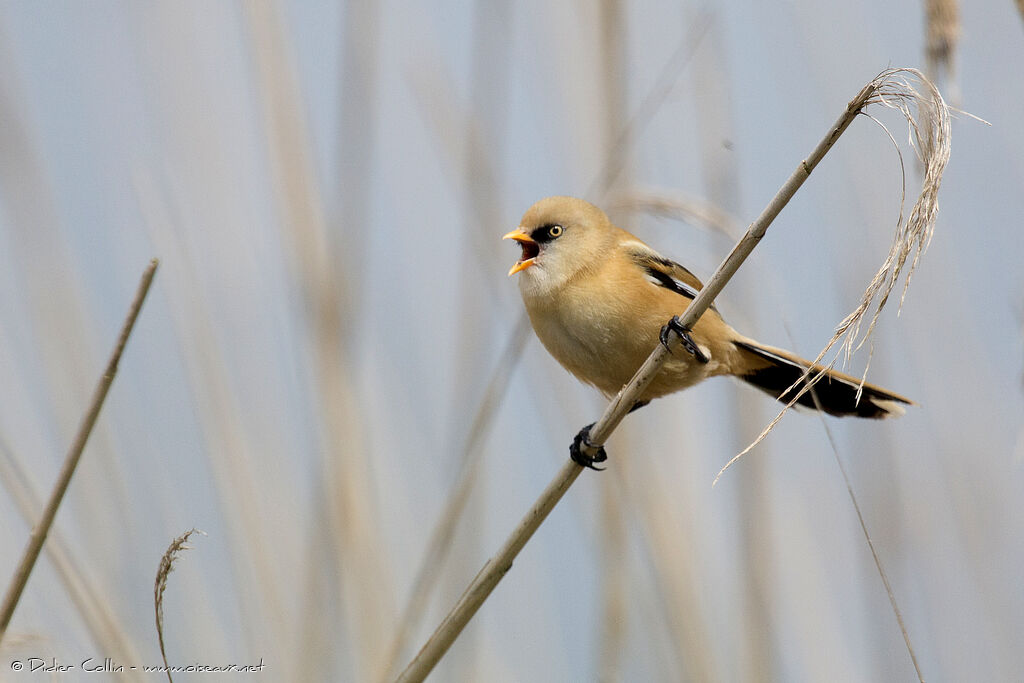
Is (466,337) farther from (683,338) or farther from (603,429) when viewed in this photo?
(603,429)

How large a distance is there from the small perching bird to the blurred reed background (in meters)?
0.10

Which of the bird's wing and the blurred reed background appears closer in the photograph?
the blurred reed background

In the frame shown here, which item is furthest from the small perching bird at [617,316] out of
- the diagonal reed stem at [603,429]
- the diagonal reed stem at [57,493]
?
the diagonal reed stem at [57,493]

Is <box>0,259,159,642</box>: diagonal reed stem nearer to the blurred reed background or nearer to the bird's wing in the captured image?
the blurred reed background

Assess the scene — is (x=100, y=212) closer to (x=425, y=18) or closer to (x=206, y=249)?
(x=206, y=249)

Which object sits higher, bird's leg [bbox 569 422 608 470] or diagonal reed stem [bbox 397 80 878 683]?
diagonal reed stem [bbox 397 80 878 683]

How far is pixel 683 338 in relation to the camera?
6.36ft

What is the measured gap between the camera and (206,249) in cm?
260

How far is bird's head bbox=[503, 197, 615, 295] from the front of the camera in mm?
2420

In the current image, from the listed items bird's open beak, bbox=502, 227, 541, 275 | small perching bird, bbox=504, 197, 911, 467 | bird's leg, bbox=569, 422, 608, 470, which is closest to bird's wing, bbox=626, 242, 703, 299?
small perching bird, bbox=504, 197, 911, 467

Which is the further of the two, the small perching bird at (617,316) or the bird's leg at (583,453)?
the small perching bird at (617,316)

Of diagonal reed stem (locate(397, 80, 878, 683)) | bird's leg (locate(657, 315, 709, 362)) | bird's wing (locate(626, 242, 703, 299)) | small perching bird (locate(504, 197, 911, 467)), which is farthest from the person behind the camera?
bird's wing (locate(626, 242, 703, 299))

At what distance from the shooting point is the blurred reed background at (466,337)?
7.80 feet

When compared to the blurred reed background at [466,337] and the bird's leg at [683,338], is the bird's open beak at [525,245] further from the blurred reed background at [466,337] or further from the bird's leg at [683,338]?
the bird's leg at [683,338]
